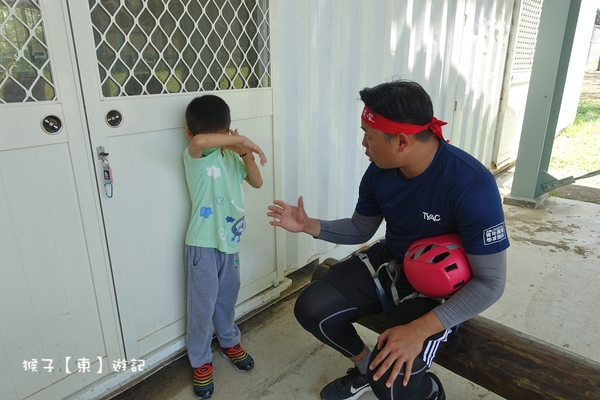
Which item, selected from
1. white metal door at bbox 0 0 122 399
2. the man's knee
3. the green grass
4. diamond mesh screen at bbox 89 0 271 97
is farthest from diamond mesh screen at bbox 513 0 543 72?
white metal door at bbox 0 0 122 399

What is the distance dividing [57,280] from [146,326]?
51 centimetres

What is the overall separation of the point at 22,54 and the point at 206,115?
0.65m

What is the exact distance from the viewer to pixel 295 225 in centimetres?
185

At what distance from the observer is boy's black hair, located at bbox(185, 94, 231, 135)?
1.75 m

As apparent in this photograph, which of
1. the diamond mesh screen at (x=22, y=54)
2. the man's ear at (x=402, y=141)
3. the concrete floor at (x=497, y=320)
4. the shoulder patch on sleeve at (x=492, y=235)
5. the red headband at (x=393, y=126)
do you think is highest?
the diamond mesh screen at (x=22, y=54)

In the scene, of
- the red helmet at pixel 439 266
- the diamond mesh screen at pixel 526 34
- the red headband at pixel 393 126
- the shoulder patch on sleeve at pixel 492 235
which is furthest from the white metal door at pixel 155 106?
the diamond mesh screen at pixel 526 34

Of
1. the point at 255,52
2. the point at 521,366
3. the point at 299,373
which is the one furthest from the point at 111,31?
the point at 521,366

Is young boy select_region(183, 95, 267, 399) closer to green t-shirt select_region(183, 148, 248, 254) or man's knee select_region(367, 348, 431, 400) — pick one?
green t-shirt select_region(183, 148, 248, 254)

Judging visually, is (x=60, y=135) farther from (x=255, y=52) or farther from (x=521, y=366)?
(x=521, y=366)

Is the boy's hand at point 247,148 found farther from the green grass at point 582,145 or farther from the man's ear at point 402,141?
the green grass at point 582,145

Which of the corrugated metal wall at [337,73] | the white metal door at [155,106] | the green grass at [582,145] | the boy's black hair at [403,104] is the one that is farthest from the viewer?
the green grass at [582,145]

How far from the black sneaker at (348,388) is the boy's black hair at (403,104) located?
1095 millimetres

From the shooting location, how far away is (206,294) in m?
1.94

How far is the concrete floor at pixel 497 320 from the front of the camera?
1.97 m
